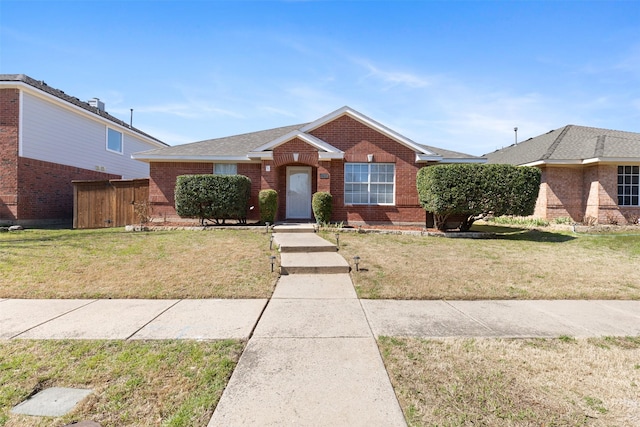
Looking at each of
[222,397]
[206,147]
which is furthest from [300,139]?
[222,397]

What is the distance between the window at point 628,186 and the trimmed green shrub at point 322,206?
46.9 feet

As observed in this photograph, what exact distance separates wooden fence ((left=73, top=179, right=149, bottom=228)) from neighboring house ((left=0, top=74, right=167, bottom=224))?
6.40ft

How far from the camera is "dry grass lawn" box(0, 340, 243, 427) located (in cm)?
234

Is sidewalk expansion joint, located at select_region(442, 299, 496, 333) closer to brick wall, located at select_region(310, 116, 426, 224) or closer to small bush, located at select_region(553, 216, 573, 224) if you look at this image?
brick wall, located at select_region(310, 116, 426, 224)

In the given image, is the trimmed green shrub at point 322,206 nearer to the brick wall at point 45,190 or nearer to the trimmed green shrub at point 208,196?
the trimmed green shrub at point 208,196

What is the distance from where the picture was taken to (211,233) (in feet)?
35.9

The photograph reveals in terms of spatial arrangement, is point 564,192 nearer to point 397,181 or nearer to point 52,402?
point 397,181

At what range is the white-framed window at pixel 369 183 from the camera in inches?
530

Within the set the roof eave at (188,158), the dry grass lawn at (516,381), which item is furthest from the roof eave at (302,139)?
the dry grass lawn at (516,381)

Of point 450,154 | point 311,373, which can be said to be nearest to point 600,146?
point 450,154

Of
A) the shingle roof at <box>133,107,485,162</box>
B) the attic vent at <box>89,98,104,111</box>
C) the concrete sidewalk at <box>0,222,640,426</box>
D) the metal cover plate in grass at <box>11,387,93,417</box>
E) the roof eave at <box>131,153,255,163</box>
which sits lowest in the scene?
the metal cover plate in grass at <box>11,387,93,417</box>

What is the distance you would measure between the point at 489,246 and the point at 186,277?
9014 millimetres

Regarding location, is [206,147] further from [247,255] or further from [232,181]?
[247,255]

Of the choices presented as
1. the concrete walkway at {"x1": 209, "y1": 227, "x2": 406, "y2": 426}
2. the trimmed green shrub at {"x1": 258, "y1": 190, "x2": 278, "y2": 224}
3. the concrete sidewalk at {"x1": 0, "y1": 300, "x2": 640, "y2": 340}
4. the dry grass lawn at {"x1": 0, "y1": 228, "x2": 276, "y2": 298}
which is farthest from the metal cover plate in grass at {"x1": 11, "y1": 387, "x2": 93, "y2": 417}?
the trimmed green shrub at {"x1": 258, "y1": 190, "x2": 278, "y2": 224}
